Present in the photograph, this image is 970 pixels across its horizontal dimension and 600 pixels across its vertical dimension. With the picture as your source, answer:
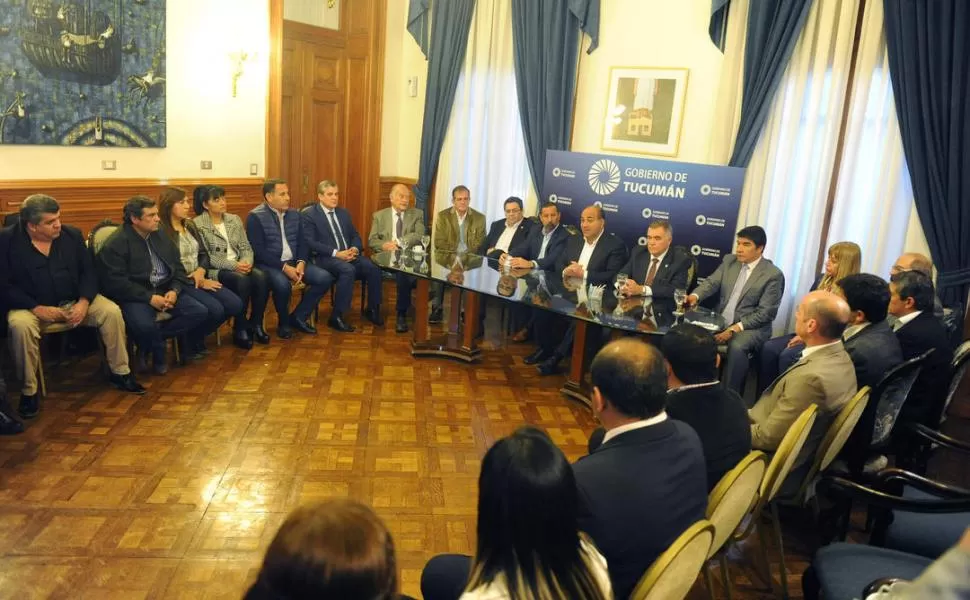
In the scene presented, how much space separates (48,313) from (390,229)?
2.89 m

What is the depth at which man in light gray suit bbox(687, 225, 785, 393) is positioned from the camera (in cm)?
472

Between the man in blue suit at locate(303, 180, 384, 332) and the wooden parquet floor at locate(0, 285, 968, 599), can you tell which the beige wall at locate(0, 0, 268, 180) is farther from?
the wooden parquet floor at locate(0, 285, 968, 599)

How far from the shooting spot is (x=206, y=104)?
663cm

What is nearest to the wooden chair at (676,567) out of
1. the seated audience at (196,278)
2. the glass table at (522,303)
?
the glass table at (522,303)

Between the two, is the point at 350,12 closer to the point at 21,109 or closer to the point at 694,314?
the point at 21,109

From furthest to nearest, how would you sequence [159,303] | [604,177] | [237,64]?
[237,64], [604,177], [159,303]

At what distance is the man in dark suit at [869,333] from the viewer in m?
3.30

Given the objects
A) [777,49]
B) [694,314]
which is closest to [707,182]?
[777,49]

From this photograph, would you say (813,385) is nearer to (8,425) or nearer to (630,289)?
(630,289)

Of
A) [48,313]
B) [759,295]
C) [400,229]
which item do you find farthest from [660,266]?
[48,313]

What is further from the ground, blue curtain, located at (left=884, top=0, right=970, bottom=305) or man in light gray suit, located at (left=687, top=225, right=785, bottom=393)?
blue curtain, located at (left=884, top=0, right=970, bottom=305)

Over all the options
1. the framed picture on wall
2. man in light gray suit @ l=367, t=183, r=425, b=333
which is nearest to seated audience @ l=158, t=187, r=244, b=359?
man in light gray suit @ l=367, t=183, r=425, b=333

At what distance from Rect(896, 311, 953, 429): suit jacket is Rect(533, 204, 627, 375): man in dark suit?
7.09 feet

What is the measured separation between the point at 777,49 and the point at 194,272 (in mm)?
4524
